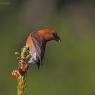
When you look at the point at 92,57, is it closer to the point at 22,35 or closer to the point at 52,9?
the point at 22,35

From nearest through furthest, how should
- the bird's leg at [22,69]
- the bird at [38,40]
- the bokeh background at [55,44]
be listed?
1. the bird's leg at [22,69]
2. the bird at [38,40]
3. the bokeh background at [55,44]

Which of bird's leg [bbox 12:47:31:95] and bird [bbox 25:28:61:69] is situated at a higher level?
bird [bbox 25:28:61:69]

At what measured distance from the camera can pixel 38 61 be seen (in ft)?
9.16

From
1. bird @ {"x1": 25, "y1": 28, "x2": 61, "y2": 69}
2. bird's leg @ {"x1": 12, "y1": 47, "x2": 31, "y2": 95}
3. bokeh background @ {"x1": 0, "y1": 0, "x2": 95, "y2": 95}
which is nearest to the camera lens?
bird's leg @ {"x1": 12, "y1": 47, "x2": 31, "y2": 95}

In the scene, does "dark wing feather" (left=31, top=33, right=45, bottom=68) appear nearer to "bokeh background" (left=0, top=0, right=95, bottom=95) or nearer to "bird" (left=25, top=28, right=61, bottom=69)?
"bird" (left=25, top=28, right=61, bottom=69)

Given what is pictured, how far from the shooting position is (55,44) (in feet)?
36.9

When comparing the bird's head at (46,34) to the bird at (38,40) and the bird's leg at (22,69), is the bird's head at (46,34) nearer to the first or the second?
the bird at (38,40)

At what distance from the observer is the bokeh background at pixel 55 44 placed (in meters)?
9.13

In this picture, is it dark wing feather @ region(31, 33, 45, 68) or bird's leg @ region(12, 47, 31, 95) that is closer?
bird's leg @ region(12, 47, 31, 95)

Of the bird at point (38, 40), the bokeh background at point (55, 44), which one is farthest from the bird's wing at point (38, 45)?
the bokeh background at point (55, 44)

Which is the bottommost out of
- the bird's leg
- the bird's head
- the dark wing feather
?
the bird's leg

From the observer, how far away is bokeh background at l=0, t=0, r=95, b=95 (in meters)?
9.13

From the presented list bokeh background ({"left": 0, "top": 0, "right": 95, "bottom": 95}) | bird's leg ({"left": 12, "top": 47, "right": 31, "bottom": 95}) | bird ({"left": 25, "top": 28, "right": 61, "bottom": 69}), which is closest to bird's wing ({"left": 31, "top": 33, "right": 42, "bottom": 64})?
bird ({"left": 25, "top": 28, "right": 61, "bottom": 69})

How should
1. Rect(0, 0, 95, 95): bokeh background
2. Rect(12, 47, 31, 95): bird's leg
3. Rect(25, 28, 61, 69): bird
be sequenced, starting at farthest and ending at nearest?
Rect(0, 0, 95, 95): bokeh background
Rect(25, 28, 61, 69): bird
Rect(12, 47, 31, 95): bird's leg
